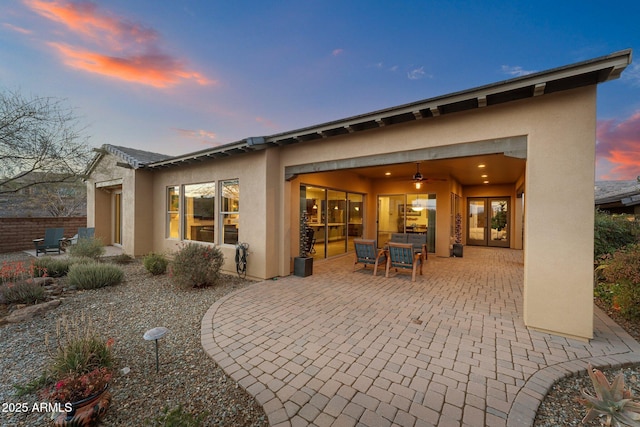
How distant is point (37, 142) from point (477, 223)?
734 inches

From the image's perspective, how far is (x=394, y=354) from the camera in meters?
2.93

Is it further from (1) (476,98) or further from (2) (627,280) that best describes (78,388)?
(2) (627,280)

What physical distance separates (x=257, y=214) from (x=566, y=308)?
6071 mm

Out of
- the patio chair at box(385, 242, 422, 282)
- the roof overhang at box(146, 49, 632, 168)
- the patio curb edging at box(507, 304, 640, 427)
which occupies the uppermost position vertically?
the roof overhang at box(146, 49, 632, 168)

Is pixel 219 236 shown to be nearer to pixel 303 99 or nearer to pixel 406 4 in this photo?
pixel 303 99

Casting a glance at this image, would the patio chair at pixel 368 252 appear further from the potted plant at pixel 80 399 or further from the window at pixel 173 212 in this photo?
the window at pixel 173 212

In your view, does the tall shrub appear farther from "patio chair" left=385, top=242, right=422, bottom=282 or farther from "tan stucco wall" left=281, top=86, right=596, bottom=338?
"patio chair" left=385, top=242, right=422, bottom=282

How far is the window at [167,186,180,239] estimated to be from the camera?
8.87 m

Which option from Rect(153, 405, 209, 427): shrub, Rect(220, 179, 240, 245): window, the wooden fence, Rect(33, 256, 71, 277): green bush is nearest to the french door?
Rect(220, 179, 240, 245): window

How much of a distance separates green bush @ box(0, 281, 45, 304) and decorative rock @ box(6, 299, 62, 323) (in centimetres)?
38

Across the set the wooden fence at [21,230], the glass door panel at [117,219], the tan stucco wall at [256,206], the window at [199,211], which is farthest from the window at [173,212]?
the wooden fence at [21,230]

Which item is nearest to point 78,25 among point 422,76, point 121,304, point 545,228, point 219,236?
point 219,236

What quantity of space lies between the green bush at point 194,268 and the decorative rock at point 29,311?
1.94 metres

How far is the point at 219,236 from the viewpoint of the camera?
745 cm
